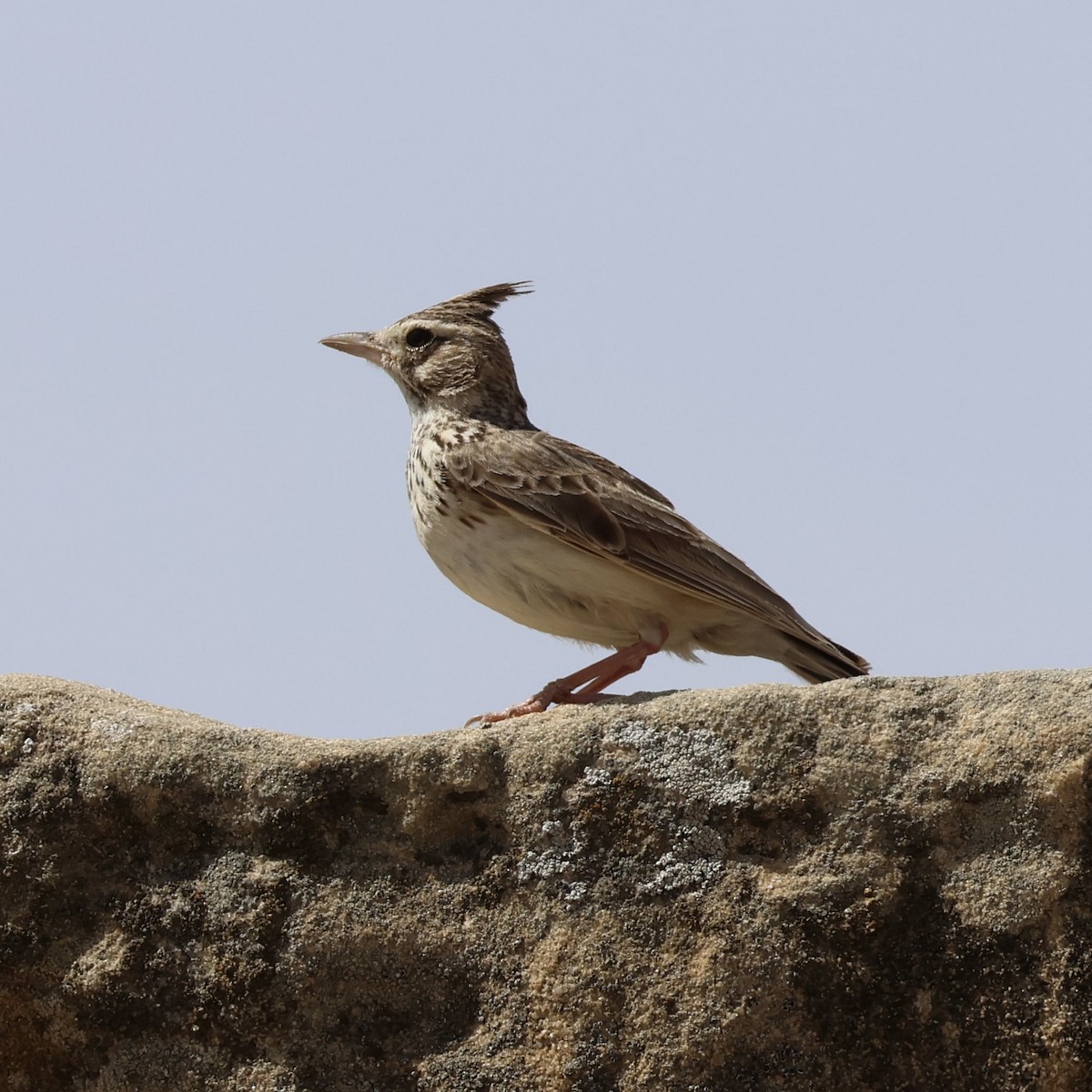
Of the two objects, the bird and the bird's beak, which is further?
the bird's beak

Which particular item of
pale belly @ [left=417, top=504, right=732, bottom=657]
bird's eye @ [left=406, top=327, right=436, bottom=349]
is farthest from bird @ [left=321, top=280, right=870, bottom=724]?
bird's eye @ [left=406, top=327, right=436, bottom=349]

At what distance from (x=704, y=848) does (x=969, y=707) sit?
80 cm

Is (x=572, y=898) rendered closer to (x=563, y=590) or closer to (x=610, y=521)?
(x=563, y=590)

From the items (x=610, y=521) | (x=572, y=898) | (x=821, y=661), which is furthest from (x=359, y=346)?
(x=572, y=898)

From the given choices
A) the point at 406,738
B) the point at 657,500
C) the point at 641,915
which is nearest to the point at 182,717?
the point at 406,738

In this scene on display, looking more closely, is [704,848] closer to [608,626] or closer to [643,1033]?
[643,1033]

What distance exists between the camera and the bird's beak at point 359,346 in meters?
7.64

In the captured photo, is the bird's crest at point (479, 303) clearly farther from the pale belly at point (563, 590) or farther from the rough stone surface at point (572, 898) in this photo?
the rough stone surface at point (572, 898)

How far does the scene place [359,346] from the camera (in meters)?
7.66

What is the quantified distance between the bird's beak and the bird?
0.99 meters

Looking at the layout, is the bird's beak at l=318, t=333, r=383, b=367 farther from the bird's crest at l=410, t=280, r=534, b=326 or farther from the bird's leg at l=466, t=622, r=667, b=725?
the bird's leg at l=466, t=622, r=667, b=725

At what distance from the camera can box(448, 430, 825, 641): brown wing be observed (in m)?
6.18

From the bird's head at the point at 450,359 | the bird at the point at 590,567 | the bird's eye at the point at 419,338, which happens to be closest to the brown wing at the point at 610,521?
the bird at the point at 590,567

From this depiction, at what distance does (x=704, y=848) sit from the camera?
13.0ft
